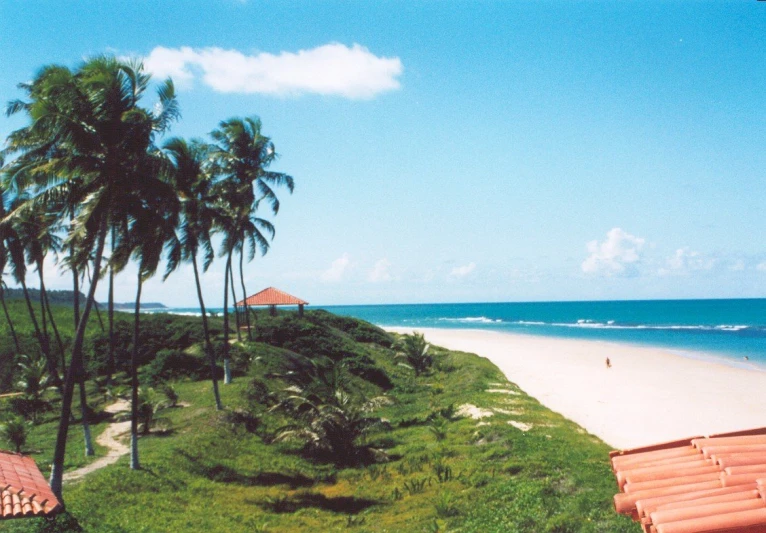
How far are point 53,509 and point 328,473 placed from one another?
1182cm

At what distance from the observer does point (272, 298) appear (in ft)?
142

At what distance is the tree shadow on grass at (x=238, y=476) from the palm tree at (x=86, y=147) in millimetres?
4925

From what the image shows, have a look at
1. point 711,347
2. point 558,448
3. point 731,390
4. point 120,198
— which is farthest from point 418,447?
point 711,347

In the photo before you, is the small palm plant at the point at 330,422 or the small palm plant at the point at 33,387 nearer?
the small palm plant at the point at 330,422

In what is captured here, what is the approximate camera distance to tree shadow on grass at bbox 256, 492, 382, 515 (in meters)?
14.8

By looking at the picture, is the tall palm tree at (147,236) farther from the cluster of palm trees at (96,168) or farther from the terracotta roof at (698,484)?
the terracotta roof at (698,484)

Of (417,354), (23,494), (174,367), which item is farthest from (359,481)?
(417,354)

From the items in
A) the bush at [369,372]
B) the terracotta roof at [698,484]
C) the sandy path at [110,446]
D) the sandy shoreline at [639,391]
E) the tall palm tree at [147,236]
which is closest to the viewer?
the terracotta roof at [698,484]

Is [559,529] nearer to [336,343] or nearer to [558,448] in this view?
[558,448]

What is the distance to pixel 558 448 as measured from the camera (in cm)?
1711

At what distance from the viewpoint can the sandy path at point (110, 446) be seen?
1553 centimetres

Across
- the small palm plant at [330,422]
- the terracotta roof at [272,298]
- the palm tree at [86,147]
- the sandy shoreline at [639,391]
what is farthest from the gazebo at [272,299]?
the palm tree at [86,147]

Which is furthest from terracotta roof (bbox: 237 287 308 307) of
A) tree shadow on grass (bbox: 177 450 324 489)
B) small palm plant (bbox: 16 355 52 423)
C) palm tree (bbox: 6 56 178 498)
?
palm tree (bbox: 6 56 178 498)

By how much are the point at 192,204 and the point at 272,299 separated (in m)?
23.1
